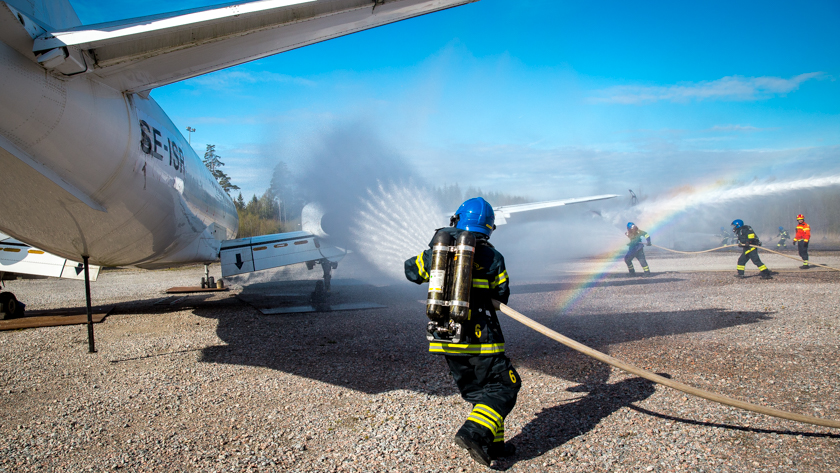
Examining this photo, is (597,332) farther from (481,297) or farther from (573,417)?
(481,297)

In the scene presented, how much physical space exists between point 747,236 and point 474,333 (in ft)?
50.5


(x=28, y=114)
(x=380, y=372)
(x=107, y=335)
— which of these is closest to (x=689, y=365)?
(x=380, y=372)

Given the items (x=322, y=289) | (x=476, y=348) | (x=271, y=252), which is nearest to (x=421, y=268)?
(x=476, y=348)

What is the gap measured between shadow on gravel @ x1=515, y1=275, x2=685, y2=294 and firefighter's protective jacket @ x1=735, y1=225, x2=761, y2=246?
249cm

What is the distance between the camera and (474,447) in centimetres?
295

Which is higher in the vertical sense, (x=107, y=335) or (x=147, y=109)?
(x=147, y=109)

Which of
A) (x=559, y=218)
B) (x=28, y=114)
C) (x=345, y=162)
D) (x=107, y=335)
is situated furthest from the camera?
(x=559, y=218)

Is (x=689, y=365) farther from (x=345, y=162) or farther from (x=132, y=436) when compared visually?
(x=345, y=162)

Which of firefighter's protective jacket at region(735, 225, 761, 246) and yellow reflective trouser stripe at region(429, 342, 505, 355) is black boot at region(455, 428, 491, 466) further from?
firefighter's protective jacket at region(735, 225, 761, 246)

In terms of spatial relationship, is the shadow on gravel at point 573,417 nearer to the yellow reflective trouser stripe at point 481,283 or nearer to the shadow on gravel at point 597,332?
the shadow on gravel at point 597,332

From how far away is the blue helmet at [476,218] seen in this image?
11.8ft

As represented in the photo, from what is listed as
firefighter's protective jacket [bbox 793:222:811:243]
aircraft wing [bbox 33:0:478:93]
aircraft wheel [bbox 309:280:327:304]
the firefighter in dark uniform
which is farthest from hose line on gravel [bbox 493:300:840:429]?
firefighter's protective jacket [bbox 793:222:811:243]

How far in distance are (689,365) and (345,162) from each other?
11617 mm

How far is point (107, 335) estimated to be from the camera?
8070 millimetres
